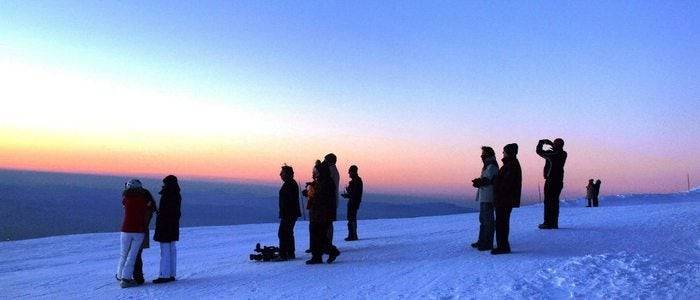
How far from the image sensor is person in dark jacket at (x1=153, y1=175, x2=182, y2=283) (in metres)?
10.5

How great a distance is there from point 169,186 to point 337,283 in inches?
140

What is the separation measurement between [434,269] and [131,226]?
513 centimetres

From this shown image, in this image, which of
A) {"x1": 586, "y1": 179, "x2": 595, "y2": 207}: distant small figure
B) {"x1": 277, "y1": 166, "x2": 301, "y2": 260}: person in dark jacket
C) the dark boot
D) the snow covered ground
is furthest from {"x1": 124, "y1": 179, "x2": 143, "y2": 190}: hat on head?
{"x1": 586, "y1": 179, "x2": 595, "y2": 207}: distant small figure

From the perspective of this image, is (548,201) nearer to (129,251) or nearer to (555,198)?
(555,198)

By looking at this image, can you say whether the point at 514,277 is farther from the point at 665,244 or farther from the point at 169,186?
the point at 169,186

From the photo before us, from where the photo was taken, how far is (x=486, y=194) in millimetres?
11195

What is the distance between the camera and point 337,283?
917cm

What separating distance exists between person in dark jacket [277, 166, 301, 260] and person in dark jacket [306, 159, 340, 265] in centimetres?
86

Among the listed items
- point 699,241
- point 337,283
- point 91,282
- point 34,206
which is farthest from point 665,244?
point 34,206

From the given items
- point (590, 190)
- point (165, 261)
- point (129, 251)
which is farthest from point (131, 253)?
point (590, 190)

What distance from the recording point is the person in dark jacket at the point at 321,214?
11.1 metres

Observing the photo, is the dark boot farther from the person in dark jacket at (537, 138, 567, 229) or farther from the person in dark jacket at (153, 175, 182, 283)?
the person in dark jacket at (537, 138, 567, 229)

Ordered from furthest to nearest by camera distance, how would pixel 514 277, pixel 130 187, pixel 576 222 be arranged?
pixel 576 222
pixel 130 187
pixel 514 277

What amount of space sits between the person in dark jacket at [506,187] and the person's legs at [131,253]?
244 inches
